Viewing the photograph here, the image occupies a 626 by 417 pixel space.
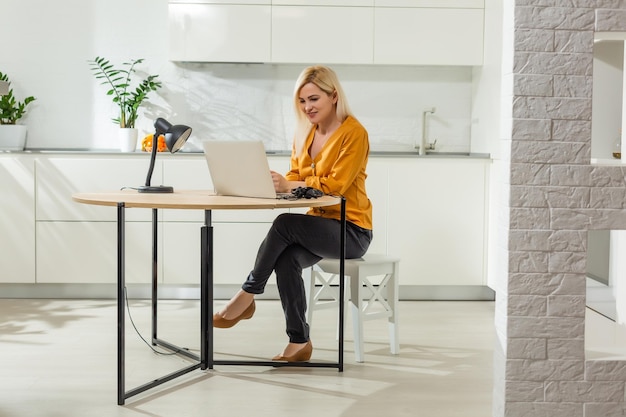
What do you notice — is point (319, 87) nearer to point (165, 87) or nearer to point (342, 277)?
point (342, 277)

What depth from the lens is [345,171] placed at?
11.8 ft

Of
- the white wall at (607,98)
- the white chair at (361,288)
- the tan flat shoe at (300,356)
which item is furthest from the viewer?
the white wall at (607,98)

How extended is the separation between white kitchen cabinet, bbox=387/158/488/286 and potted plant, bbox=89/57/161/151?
1.64m

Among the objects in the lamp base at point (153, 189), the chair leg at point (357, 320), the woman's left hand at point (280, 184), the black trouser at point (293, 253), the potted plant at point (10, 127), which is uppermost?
the potted plant at point (10, 127)

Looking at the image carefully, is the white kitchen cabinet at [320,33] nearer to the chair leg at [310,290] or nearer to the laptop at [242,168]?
the chair leg at [310,290]

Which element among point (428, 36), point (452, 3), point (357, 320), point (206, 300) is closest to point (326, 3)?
point (428, 36)

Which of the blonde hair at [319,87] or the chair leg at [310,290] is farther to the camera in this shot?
the chair leg at [310,290]

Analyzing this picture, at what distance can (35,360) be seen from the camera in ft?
12.0

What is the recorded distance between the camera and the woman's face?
3.71 meters

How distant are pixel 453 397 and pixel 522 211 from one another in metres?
0.91

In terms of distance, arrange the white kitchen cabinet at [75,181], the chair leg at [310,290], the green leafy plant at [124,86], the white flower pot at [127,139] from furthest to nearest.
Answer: the green leafy plant at [124,86] → the white flower pot at [127,139] → the white kitchen cabinet at [75,181] → the chair leg at [310,290]

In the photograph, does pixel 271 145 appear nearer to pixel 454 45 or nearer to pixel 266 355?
pixel 454 45

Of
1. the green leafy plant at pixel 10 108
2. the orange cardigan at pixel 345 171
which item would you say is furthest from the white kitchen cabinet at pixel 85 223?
the orange cardigan at pixel 345 171

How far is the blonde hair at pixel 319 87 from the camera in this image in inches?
146
